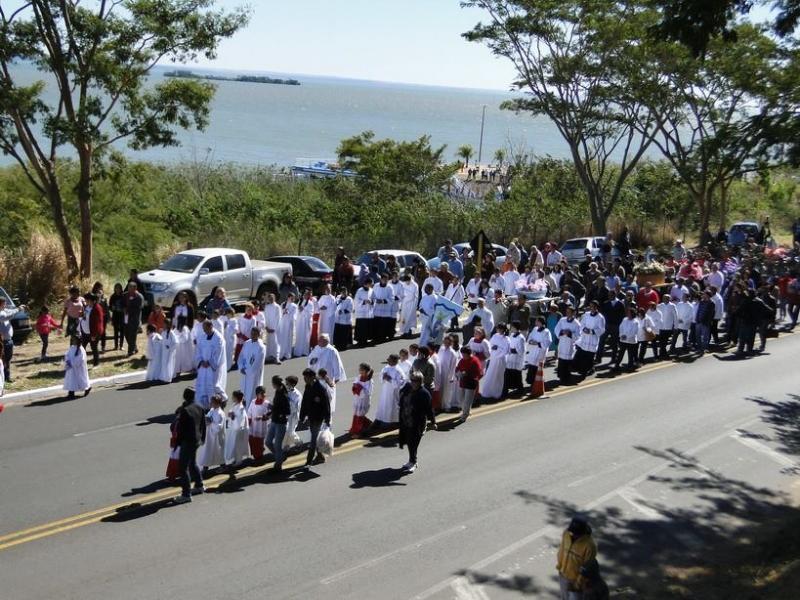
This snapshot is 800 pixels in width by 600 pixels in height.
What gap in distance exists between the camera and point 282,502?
1189cm

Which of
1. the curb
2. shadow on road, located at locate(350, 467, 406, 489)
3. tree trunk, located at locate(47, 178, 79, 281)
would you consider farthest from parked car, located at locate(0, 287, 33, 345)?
shadow on road, located at locate(350, 467, 406, 489)

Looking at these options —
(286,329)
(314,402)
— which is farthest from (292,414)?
(286,329)

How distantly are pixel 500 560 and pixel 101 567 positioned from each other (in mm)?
4155

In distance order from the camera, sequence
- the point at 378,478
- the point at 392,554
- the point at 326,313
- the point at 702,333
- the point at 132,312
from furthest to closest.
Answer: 1. the point at 702,333
2. the point at 326,313
3. the point at 132,312
4. the point at 378,478
5. the point at 392,554

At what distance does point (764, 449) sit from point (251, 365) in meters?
8.08

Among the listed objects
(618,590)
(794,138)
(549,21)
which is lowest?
(618,590)

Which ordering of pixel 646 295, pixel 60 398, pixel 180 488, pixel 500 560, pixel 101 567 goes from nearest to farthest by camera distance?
pixel 101 567 → pixel 500 560 → pixel 180 488 → pixel 60 398 → pixel 646 295

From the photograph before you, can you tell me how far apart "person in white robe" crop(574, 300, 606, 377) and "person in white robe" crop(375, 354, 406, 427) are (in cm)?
526

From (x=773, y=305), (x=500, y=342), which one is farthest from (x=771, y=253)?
(x=500, y=342)

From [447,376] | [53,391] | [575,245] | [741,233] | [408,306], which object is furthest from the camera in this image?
[741,233]

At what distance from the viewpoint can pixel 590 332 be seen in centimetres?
1894

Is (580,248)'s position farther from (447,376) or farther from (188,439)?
(188,439)

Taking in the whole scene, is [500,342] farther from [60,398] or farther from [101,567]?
[101,567]

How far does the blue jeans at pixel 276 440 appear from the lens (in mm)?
12977
